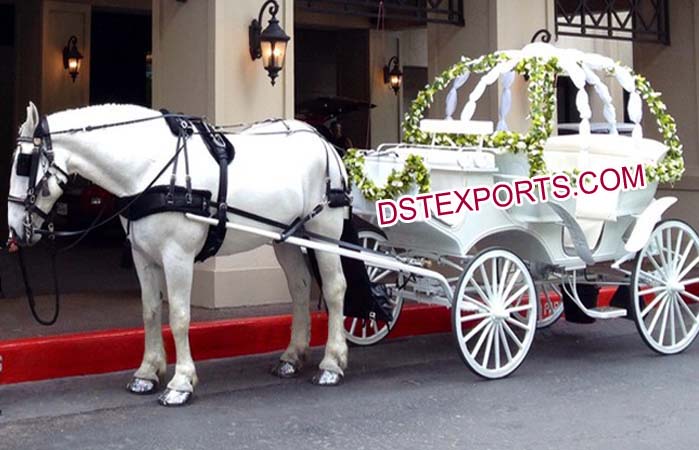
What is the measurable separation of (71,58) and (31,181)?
11139 millimetres

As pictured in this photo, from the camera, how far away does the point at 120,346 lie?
8.02 m

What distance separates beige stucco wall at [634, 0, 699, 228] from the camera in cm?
1405

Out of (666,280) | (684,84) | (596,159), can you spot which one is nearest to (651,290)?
(666,280)

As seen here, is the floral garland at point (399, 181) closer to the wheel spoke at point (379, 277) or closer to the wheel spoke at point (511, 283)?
the wheel spoke at point (511, 283)

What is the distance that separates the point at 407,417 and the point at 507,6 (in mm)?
6902

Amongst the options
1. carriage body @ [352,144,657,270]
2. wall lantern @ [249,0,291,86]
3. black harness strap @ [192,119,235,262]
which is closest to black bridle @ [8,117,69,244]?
black harness strap @ [192,119,235,262]

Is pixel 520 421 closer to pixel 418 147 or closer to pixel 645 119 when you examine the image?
pixel 418 147

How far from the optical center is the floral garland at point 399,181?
750 centimetres

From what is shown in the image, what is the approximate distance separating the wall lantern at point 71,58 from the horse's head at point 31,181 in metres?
10.9

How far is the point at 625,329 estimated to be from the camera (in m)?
10.1

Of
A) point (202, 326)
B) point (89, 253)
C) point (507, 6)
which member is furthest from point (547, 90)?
point (89, 253)

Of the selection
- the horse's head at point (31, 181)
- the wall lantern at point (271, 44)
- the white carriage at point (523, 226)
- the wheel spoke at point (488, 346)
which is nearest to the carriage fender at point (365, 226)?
the white carriage at point (523, 226)

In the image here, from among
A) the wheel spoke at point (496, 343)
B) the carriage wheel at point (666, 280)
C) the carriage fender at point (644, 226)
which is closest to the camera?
the wheel spoke at point (496, 343)

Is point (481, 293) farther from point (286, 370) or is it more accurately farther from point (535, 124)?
point (286, 370)
